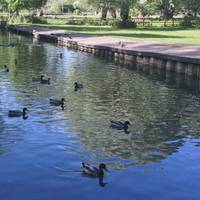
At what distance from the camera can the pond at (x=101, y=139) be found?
1730 cm

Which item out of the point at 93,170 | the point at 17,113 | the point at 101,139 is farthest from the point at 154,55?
the point at 93,170

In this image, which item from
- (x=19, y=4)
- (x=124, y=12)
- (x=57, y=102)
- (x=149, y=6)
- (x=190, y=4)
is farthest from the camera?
(x=149, y=6)

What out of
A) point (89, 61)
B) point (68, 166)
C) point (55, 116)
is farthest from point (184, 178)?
point (89, 61)

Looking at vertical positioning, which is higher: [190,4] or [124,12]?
[190,4]

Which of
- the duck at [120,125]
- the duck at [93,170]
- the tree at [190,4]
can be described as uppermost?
the tree at [190,4]

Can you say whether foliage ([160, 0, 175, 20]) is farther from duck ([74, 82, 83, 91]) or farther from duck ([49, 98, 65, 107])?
duck ([49, 98, 65, 107])

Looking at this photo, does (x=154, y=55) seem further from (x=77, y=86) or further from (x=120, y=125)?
(x=120, y=125)

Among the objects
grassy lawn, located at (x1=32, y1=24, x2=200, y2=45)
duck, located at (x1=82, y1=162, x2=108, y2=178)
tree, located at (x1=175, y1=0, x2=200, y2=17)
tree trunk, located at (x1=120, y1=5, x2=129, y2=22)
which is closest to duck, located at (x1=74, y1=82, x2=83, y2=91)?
duck, located at (x1=82, y1=162, x2=108, y2=178)

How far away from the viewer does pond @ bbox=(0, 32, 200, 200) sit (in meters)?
17.3

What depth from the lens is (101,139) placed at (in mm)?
22609

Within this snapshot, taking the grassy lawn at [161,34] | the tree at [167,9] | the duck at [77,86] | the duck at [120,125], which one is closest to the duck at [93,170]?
the duck at [120,125]

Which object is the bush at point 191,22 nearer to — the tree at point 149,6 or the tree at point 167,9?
the tree at point 167,9

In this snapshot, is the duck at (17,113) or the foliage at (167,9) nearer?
the duck at (17,113)

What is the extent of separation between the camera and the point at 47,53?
6112cm
